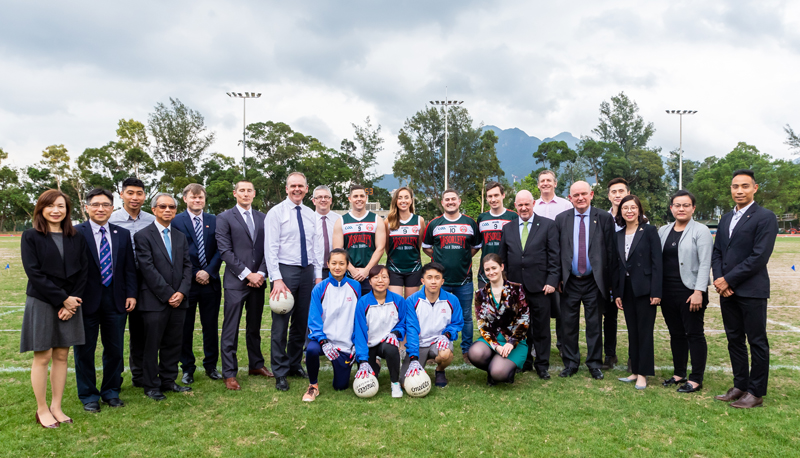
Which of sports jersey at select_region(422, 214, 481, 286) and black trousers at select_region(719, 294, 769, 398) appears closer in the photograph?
black trousers at select_region(719, 294, 769, 398)

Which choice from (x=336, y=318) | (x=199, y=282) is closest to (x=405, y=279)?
(x=336, y=318)

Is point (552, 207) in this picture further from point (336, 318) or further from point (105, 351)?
point (105, 351)

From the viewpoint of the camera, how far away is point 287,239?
4824 millimetres

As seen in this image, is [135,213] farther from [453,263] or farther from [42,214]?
[453,263]

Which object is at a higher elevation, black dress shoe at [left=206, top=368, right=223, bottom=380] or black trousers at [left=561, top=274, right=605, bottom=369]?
black trousers at [left=561, top=274, right=605, bottom=369]

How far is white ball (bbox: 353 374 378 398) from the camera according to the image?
4191 millimetres

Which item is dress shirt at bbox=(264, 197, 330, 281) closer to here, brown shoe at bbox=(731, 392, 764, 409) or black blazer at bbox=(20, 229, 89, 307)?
black blazer at bbox=(20, 229, 89, 307)

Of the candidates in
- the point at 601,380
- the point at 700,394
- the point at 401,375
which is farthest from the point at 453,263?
the point at 700,394

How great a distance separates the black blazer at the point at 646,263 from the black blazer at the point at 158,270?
175 inches

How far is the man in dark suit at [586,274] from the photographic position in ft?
15.8

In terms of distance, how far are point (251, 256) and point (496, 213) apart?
112 inches

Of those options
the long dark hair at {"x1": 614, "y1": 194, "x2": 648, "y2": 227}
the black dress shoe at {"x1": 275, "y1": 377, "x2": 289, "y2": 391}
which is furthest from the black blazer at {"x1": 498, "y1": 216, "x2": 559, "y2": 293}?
the black dress shoe at {"x1": 275, "y1": 377, "x2": 289, "y2": 391}

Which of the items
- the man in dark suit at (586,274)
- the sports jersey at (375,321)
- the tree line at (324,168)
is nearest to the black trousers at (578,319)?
the man in dark suit at (586,274)

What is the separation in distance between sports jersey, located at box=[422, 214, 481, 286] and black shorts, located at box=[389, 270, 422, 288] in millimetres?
346
